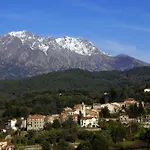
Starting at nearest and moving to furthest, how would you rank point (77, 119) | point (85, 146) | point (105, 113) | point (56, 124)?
point (85, 146) → point (56, 124) → point (77, 119) → point (105, 113)

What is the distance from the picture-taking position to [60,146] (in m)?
52.8

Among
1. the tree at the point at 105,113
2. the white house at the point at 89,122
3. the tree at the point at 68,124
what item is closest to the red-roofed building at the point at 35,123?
the tree at the point at 68,124

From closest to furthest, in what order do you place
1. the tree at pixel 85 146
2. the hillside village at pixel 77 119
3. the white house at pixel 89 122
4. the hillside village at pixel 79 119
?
the tree at pixel 85 146 → the white house at pixel 89 122 → the hillside village at pixel 79 119 → the hillside village at pixel 77 119

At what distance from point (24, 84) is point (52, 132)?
4406 inches

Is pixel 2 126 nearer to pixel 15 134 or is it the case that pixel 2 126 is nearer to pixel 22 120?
pixel 22 120

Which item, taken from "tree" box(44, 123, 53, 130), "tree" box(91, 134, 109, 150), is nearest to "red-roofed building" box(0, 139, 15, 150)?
"tree" box(44, 123, 53, 130)

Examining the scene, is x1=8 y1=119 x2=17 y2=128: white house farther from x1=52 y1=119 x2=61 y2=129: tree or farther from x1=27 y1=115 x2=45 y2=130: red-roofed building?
x1=52 y1=119 x2=61 y2=129: tree

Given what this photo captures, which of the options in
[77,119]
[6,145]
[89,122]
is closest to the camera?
[6,145]

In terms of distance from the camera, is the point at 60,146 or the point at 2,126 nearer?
the point at 60,146

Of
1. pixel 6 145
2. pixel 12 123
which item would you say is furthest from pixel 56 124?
pixel 6 145

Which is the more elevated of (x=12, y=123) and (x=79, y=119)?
(x=79, y=119)

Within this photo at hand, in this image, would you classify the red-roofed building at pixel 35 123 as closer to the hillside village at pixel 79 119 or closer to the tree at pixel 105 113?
the hillside village at pixel 79 119

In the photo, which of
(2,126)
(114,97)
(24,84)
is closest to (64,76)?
(24,84)

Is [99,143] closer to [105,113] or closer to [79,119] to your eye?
[79,119]
